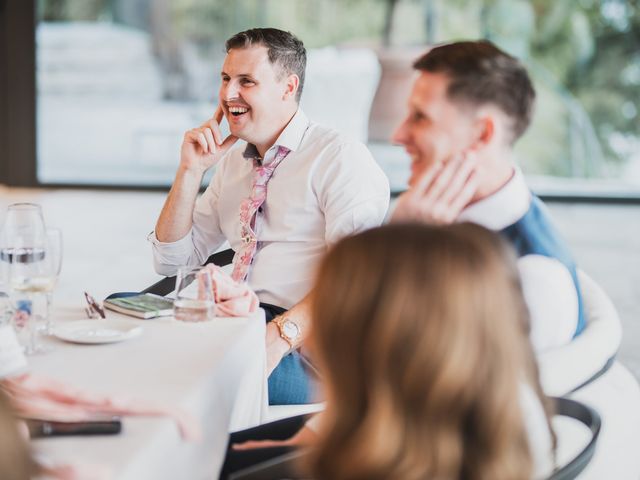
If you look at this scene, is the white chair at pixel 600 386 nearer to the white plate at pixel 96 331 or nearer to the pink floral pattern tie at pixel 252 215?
the white plate at pixel 96 331

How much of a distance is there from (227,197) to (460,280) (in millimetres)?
1851

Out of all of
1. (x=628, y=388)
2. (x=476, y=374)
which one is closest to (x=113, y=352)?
(x=476, y=374)

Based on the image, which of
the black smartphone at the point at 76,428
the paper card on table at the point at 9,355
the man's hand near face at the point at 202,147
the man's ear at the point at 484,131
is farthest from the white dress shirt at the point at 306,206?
the black smartphone at the point at 76,428

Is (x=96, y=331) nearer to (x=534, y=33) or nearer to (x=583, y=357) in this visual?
(x=583, y=357)

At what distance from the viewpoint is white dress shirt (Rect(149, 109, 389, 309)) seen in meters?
2.64

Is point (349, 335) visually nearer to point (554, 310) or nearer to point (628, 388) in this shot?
point (554, 310)

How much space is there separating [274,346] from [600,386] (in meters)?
0.88

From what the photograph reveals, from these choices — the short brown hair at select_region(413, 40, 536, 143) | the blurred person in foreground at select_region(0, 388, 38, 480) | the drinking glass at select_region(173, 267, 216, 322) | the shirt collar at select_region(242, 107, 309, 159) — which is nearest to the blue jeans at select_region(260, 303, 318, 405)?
the drinking glass at select_region(173, 267, 216, 322)

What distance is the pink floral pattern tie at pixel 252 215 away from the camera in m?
2.76

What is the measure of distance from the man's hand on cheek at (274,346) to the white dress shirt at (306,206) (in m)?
0.22

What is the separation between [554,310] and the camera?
66.1 inches

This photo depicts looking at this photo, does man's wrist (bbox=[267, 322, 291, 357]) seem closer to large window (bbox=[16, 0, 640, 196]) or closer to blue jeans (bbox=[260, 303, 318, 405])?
blue jeans (bbox=[260, 303, 318, 405])

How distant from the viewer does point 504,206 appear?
1770mm

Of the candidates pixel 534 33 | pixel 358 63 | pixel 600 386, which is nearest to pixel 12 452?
pixel 600 386
